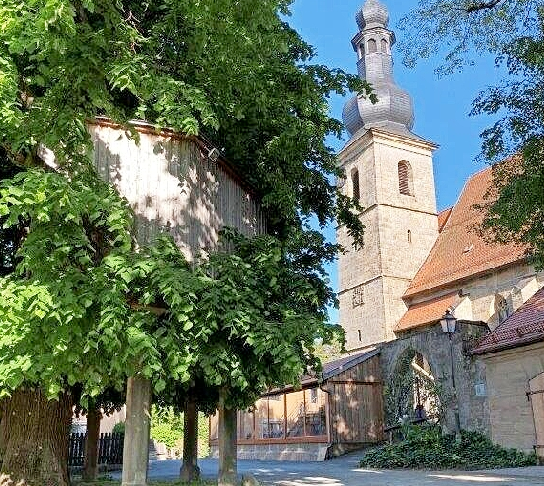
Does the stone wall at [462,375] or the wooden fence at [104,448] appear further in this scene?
the wooden fence at [104,448]

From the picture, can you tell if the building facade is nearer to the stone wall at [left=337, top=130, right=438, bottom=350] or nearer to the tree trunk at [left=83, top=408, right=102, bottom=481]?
the stone wall at [left=337, top=130, right=438, bottom=350]

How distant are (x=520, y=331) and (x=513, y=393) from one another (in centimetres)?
145

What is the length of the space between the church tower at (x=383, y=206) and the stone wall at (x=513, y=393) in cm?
1752

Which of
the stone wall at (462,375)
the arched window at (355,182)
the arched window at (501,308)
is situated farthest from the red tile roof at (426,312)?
the stone wall at (462,375)

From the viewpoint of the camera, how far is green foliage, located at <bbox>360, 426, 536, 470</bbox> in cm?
1370

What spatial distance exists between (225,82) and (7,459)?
6318mm

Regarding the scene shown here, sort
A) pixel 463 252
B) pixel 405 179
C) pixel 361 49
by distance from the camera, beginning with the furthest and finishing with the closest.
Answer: pixel 361 49 < pixel 405 179 < pixel 463 252

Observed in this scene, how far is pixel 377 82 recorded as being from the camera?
139 ft

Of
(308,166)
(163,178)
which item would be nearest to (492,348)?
(308,166)

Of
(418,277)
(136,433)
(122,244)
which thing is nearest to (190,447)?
(136,433)

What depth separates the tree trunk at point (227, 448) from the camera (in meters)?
9.16

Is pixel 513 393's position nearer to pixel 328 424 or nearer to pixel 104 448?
pixel 328 424

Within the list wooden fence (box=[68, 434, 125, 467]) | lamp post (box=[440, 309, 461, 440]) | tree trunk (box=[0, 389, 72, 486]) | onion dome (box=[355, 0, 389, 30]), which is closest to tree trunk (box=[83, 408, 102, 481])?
tree trunk (box=[0, 389, 72, 486])

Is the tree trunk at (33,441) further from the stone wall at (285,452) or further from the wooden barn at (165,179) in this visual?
the stone wall at (285,452)
